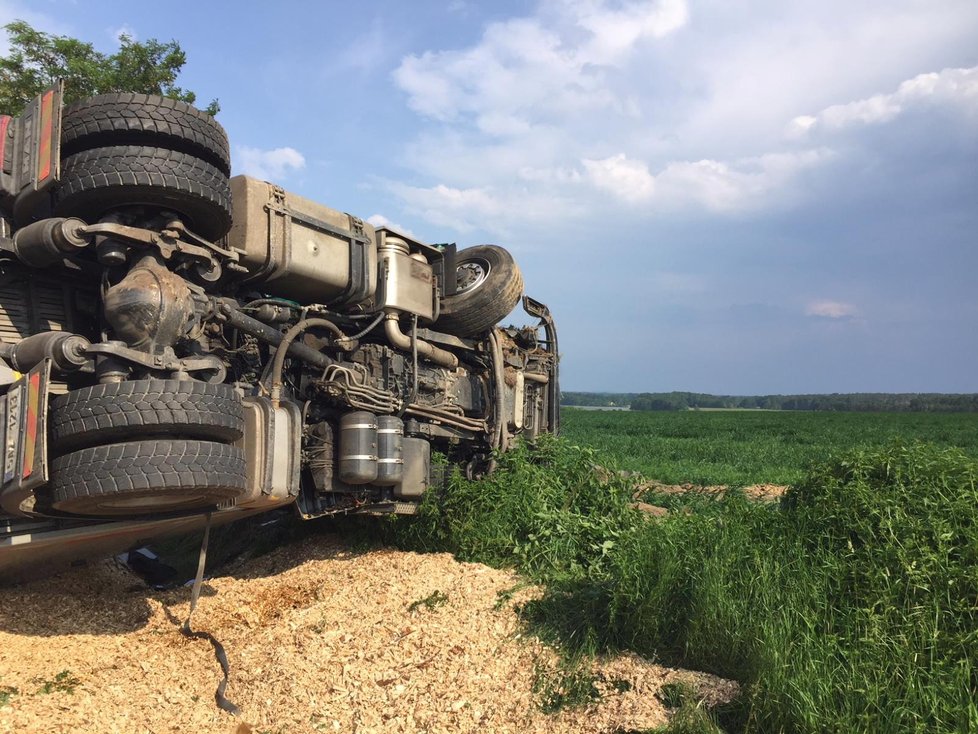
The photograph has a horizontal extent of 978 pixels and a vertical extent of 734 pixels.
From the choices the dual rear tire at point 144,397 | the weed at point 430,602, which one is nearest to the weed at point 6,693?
the dual rear tire at point 144,397

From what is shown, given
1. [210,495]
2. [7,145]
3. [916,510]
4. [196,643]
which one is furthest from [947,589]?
[7,145]

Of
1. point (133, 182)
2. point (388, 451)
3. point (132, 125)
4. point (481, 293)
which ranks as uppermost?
point (132, 125)

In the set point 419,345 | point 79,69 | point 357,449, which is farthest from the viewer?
point 79,69

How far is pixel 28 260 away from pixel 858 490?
5040 mm

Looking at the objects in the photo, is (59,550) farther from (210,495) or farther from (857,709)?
(857,709)

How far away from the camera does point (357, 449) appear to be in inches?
221

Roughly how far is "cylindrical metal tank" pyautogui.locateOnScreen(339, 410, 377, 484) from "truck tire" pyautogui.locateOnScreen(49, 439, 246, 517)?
62.1 inches

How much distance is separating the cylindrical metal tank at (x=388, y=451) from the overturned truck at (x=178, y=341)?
17mm

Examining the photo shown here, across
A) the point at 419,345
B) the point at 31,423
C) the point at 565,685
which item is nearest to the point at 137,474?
the point at 31,423

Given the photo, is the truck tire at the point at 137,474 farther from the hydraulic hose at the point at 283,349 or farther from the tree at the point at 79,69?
the tree at the point at 79,69

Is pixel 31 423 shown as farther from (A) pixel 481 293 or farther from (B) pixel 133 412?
(A) pixel 481 293

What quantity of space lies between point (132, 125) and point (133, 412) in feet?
5.36

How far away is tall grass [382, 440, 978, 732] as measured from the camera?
133 inches

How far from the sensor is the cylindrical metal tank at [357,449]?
5609 millimetres
